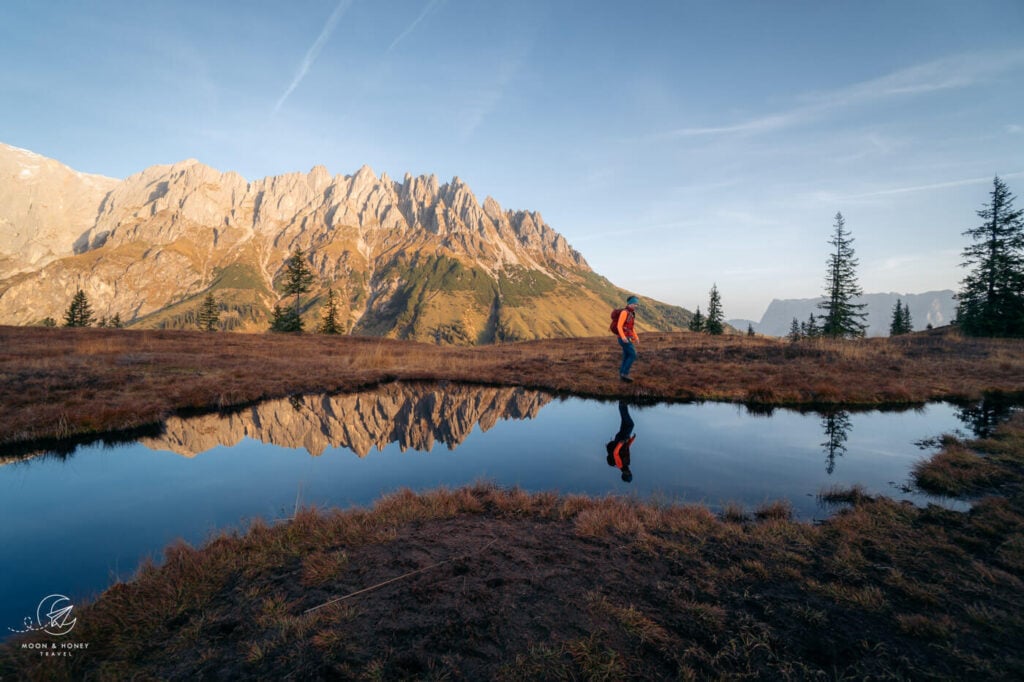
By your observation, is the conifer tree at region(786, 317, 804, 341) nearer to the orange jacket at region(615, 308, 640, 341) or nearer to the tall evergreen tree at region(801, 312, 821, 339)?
the tall evergreen tree at region(801, 312, 821, 339)

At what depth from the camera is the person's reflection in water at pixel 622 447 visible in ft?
33.4

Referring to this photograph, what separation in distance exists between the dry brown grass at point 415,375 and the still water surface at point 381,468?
2379mm

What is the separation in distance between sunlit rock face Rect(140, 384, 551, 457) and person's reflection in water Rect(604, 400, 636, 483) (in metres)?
3.67

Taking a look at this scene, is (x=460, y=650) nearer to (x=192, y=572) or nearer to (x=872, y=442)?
(x=192, y=572)

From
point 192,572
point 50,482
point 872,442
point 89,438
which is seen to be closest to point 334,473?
point 192,572

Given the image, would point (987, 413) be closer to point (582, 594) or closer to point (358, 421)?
point (582, 594)

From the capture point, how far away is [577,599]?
4.86m

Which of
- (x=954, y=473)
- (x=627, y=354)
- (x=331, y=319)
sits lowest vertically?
(x=954, y=473)

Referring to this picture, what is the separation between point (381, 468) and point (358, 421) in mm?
4771

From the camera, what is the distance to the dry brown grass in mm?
14375

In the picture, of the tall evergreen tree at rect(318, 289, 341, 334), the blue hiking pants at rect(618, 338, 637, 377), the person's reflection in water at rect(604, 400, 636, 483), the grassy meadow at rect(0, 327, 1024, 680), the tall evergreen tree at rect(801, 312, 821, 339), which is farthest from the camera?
the tall evergreen tree at rect(318, 289, 341, 334)

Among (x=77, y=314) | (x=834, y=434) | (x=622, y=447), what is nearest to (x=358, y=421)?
(x=622, y=447)

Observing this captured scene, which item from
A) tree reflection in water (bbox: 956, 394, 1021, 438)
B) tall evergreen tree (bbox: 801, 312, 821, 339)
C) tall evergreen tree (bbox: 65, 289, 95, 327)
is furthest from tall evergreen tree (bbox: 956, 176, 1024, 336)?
tall evergreen tree (bbox: 65, 289, 95, 327)

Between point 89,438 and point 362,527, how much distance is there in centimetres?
1206
